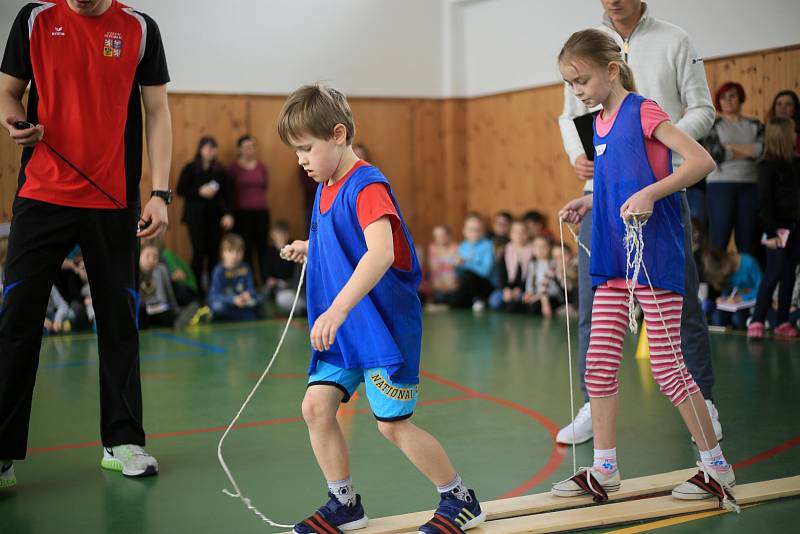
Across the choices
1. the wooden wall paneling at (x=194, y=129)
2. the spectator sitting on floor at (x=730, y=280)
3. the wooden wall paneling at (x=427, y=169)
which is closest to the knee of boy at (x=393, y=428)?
the spectator sitting on floor at (x=730, y=280)

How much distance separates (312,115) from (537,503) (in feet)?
4.65

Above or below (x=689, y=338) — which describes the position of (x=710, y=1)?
above

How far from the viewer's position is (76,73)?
11.1ft

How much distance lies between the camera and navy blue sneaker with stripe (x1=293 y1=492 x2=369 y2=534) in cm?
280

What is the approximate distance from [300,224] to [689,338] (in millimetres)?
7420

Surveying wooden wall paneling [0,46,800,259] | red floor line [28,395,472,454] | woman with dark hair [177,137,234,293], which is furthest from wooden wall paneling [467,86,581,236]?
red floor line [28,395,472,454]

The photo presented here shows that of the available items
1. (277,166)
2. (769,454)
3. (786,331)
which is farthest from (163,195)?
(277,166)

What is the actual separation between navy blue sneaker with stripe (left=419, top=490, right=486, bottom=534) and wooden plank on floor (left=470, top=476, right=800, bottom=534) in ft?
0.22

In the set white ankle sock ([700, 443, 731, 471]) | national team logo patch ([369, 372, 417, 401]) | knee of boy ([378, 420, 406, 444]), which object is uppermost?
national team logo patch ([369, 372, 417, 401])

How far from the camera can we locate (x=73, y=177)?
340 centimetres

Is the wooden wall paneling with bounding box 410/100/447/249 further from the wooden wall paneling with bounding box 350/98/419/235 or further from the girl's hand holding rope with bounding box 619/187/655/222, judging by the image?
the girl's hand holding rope with bounding box 619/187/655/222

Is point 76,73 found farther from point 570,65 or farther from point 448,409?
point 448,409

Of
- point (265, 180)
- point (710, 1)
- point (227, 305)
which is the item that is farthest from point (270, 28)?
point (710, 1)

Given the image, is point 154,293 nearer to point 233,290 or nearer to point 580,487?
point 233,290
